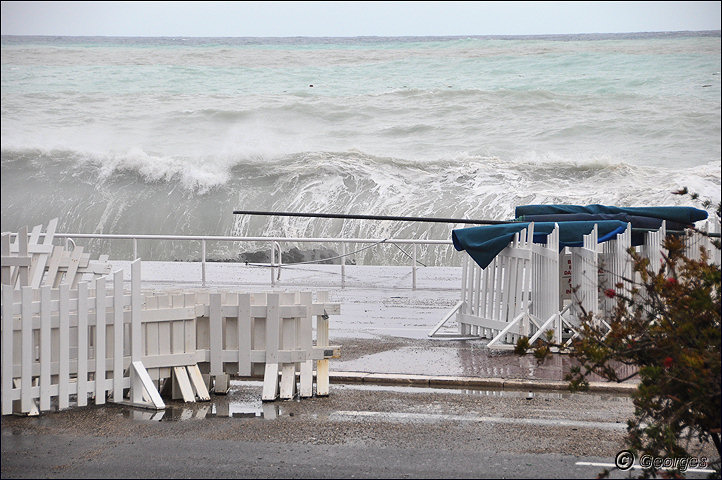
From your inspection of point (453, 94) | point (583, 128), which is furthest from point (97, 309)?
point (453, 94)

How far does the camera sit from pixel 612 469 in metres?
6.71

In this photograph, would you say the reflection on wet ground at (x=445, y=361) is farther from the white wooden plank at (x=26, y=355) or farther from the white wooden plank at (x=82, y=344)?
the white wooden plank at (x=26, y=355)

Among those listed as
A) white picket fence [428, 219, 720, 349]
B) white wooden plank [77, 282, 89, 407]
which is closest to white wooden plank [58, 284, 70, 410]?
white wooden plank [77, 282, 89, 407]

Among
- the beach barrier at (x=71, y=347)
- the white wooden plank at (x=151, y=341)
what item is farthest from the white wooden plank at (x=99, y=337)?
the white wooden plank at (x=151, y=341)

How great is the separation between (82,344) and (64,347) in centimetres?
17

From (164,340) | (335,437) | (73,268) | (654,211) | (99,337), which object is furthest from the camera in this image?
(654,211)

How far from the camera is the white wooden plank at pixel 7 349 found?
26.2 feet

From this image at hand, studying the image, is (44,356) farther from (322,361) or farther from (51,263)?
(322,361)

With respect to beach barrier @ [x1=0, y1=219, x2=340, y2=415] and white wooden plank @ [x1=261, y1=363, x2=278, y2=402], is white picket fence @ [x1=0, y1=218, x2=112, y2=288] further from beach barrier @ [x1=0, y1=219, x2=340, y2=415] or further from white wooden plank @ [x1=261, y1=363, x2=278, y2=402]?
white wooden plank @ [x1=261, y1=363, x2=278, y2=402]

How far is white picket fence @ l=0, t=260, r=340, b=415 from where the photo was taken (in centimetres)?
821

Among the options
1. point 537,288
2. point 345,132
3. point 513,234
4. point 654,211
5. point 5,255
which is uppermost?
point 345,132

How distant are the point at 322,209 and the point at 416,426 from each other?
1269 inches

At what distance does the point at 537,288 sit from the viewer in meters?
12.6

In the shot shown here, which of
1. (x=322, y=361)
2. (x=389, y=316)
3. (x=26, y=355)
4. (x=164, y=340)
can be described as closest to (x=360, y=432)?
(x=322, y=361)
